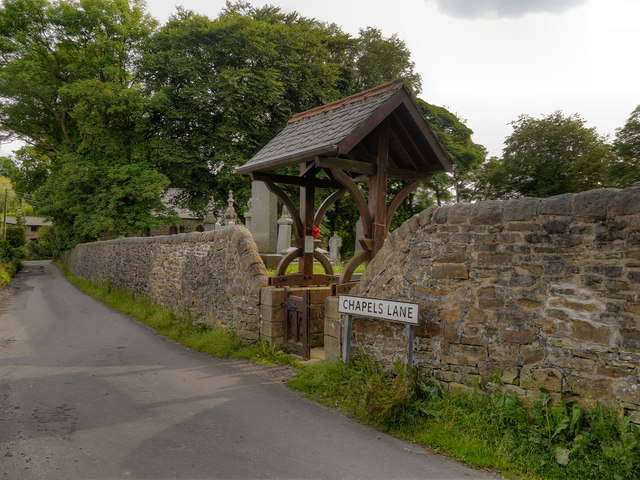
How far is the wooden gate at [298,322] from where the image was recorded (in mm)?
7070

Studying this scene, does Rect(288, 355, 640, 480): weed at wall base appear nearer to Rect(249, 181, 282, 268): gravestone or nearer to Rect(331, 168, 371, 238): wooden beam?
Rect(331, 168, 371, 238): wooden beam

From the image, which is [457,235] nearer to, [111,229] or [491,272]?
[491,272]

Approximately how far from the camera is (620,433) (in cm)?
357

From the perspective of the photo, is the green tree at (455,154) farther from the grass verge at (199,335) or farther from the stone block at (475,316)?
the stone block at (475,316)

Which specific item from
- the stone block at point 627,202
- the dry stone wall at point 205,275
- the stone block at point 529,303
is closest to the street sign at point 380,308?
the stone block at point 529,303

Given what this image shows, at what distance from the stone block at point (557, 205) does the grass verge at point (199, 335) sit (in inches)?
177

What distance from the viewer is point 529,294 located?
13.9ft

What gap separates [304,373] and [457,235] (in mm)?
3116

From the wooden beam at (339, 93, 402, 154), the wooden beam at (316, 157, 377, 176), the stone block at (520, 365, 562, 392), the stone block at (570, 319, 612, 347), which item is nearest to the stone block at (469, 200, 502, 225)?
the stone block at (570, 319, 612, 347)

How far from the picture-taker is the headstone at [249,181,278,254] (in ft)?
40.0

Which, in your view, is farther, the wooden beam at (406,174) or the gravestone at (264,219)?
the gravestone at (264,219)

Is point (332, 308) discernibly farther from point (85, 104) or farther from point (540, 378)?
point (85, 104)

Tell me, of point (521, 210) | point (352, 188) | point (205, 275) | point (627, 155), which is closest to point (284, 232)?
point (205, 275)

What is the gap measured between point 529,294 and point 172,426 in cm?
415
